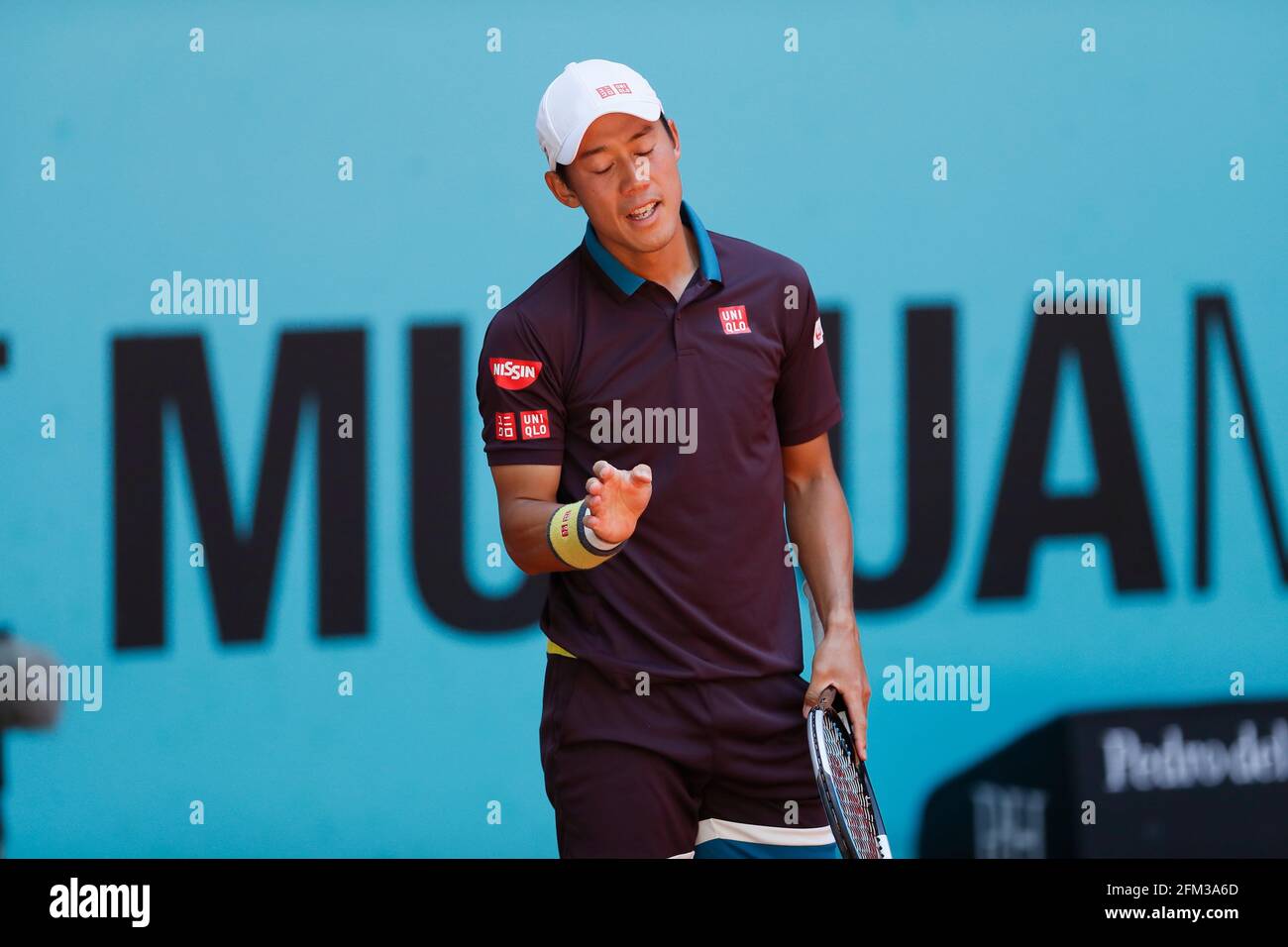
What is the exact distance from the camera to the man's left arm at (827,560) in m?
2.87

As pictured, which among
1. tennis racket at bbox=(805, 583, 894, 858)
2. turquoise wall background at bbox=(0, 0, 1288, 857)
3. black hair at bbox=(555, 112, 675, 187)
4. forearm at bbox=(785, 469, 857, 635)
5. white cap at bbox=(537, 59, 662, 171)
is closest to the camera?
tennis racket at bbox=(805, 583, 894, 858)

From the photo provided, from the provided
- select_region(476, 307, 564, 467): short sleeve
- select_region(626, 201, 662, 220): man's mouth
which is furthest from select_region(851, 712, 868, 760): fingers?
select_region(626, 201, 662, 220): man's mouth

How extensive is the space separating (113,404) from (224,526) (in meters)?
0.43

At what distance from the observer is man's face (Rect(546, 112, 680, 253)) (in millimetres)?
2768

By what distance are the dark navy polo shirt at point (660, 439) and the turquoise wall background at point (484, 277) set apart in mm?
1482

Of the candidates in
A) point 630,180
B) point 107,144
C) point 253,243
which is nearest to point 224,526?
point 253,243

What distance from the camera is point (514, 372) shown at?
2.76 m

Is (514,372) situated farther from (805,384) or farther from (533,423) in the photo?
(805,384)

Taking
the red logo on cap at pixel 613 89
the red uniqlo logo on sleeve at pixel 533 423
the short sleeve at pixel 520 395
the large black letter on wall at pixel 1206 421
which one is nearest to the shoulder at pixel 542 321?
the short sleeve at pixel 520 395

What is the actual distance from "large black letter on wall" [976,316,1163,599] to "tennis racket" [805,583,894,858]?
4.71ft

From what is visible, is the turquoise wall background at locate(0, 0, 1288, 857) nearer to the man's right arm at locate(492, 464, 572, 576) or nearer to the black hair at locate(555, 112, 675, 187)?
the black hair at locate(555, 112, 675, 187)

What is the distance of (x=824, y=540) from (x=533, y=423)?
59 centimetres

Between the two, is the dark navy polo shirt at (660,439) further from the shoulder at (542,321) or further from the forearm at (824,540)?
the forearm at (824,540)
